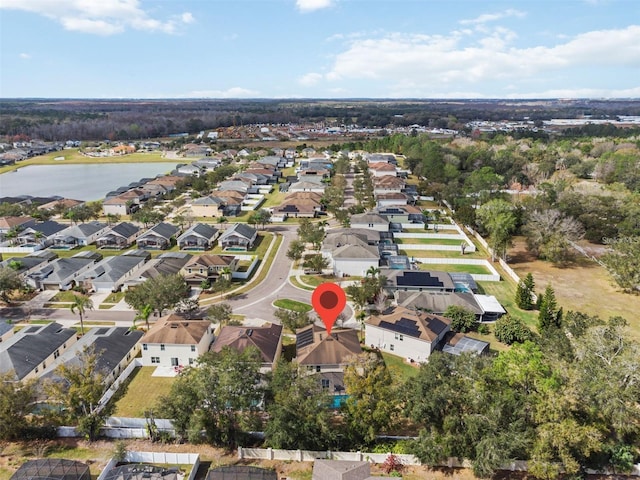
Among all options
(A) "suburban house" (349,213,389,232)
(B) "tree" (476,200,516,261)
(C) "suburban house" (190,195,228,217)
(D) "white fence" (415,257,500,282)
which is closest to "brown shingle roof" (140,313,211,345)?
(D) "white fence" (415,257,500,282)

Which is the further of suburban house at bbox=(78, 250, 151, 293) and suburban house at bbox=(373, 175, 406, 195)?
suburban house at bbox=(373, 175, 406, 195)

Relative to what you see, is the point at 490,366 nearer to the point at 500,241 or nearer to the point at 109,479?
the point at 109,479

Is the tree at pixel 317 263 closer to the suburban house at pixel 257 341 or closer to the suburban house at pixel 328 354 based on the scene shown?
the suburban house at pixel 257 341

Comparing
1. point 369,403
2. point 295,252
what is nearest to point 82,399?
point 369,403

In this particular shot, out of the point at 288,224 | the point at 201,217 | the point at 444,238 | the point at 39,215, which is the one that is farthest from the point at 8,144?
the point at 444,238

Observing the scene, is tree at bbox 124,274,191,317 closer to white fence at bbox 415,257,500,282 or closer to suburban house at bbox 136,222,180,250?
suburban house at bbox 136,222,180,250
